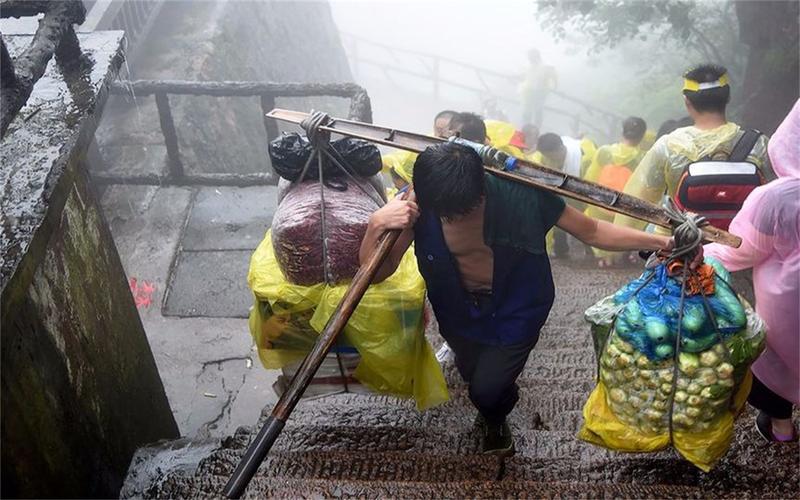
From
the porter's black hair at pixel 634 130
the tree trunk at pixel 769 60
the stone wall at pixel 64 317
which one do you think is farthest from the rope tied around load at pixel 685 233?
the tree trunk at pixel 769 60

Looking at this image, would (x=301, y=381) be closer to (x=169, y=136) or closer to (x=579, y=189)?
(x=579, y=189)

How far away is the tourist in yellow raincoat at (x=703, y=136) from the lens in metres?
3.79

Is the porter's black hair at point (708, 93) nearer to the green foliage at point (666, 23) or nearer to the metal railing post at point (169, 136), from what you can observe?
the metal railing post at point (169, 136)

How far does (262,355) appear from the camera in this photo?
10.5 ft

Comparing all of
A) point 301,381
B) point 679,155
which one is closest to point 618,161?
point 679,155

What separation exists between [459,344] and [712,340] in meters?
1.15

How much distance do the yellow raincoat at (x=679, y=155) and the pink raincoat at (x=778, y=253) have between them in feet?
2.74

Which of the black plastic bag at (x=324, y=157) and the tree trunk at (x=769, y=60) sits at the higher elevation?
the black plastic bag at (x=324, y=157)

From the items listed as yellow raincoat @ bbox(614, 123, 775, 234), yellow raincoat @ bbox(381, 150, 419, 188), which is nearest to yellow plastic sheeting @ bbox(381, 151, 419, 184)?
yellow raincoat @ bbox(381, 150, 419, 188)

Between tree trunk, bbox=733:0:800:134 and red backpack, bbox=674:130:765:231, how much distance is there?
4325 mm

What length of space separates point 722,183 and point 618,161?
233 cm

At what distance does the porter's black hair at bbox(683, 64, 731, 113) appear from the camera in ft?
12.5

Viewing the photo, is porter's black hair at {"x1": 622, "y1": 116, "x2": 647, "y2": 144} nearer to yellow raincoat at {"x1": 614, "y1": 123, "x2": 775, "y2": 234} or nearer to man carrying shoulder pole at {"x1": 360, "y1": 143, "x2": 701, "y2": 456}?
yellow raincoat at {"x1": 614, "y1": 123, "x2": 775, "y2": 234}

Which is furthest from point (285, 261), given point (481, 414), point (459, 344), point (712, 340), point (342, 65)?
point (342, 65)
